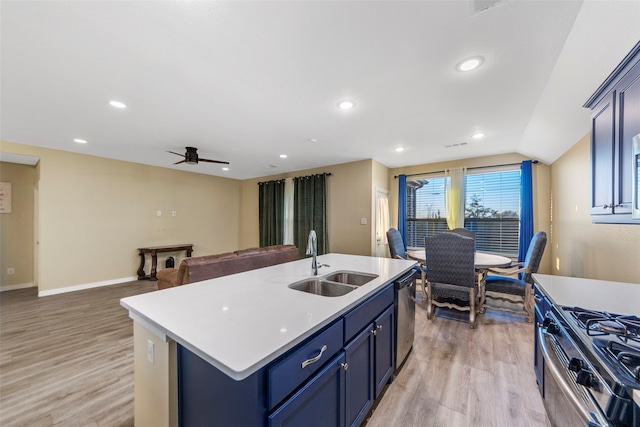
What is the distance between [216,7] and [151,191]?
537 cm

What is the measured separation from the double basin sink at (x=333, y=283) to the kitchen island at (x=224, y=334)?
0.63 ft

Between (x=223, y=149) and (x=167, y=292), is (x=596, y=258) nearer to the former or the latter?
(x=167, y=292)

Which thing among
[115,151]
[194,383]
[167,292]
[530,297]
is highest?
[115,151]

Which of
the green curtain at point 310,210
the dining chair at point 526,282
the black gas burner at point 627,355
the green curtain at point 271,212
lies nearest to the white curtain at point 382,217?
the green curtain at point 310,210

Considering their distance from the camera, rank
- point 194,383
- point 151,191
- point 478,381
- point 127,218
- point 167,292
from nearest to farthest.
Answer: point 194,383, point 167,292, point 478,381, point 127,218, point 151,191

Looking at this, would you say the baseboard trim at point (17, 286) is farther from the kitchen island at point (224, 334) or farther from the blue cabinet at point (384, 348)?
the blue cabinet at point (384, 348)

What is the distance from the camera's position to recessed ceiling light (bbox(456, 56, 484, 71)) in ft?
5.91

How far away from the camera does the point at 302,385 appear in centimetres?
99

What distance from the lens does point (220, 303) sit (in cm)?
130

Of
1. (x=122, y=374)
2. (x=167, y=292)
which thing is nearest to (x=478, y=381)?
(x=167, y=292)

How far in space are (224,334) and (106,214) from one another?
5.60 metres

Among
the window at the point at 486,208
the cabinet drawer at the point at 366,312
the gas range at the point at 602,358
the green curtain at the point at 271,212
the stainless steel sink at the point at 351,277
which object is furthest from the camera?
the green curtain at the point at 271,212

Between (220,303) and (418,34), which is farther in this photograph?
(418,34)

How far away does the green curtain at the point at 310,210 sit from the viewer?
5.49 m
